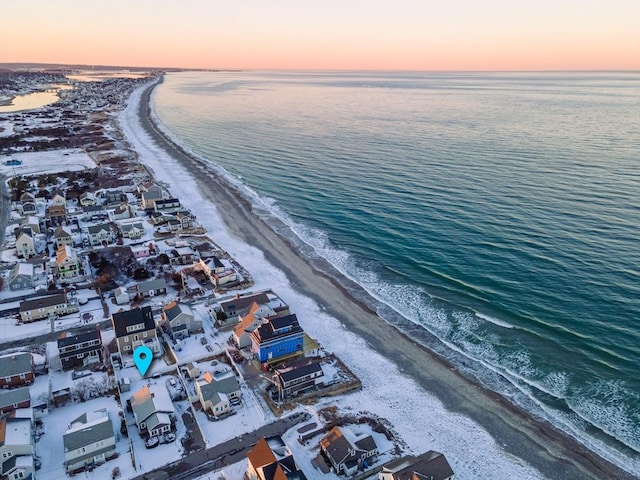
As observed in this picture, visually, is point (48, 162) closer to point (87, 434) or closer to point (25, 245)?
point (25, 245)

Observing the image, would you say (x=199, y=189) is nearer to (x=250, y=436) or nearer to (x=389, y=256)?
(x=389, y=256)

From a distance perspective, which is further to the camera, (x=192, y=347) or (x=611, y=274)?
(x=611, y=274)

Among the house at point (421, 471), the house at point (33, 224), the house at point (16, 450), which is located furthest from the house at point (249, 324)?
the house at point (33, 224)

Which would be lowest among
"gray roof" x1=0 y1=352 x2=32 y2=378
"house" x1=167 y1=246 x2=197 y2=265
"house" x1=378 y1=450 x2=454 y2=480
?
"house" x1=378 y1=450 x2=454 y2=480

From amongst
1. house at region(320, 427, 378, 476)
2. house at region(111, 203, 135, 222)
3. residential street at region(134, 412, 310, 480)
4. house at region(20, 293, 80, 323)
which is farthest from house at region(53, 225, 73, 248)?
house at region(320, 427, 378, 476)

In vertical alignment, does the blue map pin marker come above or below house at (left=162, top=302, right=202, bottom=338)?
below

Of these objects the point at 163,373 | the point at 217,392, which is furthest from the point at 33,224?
the point at 217,392

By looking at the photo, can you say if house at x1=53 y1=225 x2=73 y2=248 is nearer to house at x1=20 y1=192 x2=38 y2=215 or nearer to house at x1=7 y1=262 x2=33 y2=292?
house at x1=7 y1=262 x2=33 y2=292

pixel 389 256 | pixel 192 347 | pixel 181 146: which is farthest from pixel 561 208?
pixel 181 146
